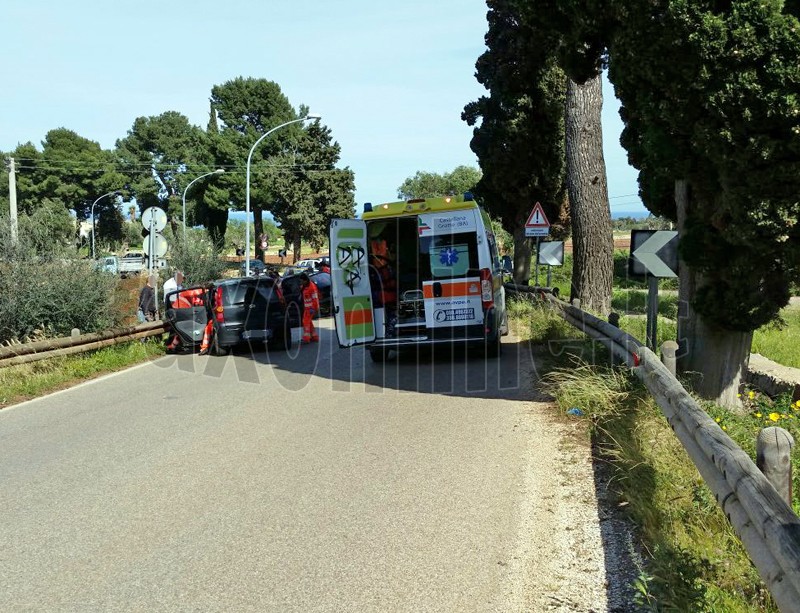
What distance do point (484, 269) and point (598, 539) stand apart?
728cm

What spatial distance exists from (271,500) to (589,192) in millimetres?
13082

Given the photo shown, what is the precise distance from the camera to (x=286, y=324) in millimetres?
16484

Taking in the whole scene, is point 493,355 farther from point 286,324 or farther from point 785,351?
point 785,351

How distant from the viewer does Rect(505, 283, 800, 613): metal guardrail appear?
111 inches

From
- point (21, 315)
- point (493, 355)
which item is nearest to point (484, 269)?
point (493, 355)

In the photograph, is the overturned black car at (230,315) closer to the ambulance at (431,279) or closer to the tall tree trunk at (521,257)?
the ambulance at (431,279)

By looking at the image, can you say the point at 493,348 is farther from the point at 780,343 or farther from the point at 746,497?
the point at 746,497

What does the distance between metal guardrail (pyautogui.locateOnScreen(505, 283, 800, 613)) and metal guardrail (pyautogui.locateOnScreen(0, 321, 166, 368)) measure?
9.60 metres

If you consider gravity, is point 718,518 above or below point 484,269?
below

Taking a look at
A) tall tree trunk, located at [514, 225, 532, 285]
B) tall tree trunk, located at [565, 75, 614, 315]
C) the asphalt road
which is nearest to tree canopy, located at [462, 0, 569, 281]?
tall tree trunk, located at [514, 225, 532, 285]

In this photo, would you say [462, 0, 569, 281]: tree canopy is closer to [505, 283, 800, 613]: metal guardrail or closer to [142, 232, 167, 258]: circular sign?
[142, 232, 167, 258]: circular sign

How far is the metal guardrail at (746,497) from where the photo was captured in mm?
2828

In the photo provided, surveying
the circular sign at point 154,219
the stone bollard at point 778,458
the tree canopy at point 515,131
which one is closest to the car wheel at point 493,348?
the circular sign at point 154,219

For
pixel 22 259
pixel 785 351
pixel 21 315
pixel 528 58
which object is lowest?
pixel 785 351
